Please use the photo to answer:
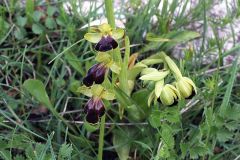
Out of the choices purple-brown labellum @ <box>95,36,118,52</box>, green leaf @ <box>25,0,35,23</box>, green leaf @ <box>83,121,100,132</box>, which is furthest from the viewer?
green leaf @ <box>25,0,35,23</box>

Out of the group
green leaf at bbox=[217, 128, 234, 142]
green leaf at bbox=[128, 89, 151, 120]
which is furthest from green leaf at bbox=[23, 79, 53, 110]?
green leaf at bbox=[217, 128, 234, 142]

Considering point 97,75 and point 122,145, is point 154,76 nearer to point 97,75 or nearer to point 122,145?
point 97,75

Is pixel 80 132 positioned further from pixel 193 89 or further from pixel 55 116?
pixel 193 89

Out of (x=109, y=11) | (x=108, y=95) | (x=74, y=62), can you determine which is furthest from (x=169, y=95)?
(x=74, y=62)

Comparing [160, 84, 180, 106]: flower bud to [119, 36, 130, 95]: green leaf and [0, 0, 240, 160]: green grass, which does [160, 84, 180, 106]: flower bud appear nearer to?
[0, 0, 240, 160]: green grass

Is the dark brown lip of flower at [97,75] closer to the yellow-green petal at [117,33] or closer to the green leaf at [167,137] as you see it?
the yellow-green petal at [117,33]

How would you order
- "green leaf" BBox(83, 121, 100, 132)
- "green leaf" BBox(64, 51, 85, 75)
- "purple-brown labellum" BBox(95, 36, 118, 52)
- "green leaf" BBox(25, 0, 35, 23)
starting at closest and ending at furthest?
"purple-brown labellum" BBox(95, 36, 118, 52)
"green leaf" BBox(83, 121, 100, 132)
"green leaf" BBox(64, 51, 85, 75)
"green leaf" BBox(25, 0, 35, 23)

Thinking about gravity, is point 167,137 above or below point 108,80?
below

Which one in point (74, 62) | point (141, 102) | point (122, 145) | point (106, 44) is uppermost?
point (106, 44)
